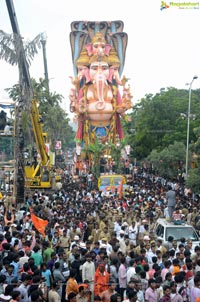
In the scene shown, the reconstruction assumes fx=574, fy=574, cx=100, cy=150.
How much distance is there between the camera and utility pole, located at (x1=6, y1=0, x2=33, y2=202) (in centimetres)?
2366

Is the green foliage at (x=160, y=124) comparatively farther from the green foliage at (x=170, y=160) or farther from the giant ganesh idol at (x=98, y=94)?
the giant ganesh idol at (x=98, y=94)

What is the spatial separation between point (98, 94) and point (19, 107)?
107 ft

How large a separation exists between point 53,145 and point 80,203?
36.3 meters

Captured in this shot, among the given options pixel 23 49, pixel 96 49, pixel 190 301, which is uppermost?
pixel 96 49

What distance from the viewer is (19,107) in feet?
78.2

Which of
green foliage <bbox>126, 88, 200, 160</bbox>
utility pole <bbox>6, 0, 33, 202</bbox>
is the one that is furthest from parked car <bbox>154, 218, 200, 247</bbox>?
green foliage <bbox>126, 88, 200, 160</bbox>

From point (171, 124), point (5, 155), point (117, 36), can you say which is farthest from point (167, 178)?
point (117, 36)

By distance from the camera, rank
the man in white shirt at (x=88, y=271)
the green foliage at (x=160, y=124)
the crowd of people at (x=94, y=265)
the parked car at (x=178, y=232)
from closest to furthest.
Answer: the crowd of people at (x=94, y=265) → the man in white shirt at (x=88, y=271) → the parked car at (x=178, y=232) → the green foliage at (x=160, y=124)

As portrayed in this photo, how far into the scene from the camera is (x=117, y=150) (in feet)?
152

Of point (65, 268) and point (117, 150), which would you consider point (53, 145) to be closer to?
point (117, 150)

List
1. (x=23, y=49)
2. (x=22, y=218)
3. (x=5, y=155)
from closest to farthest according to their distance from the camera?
(x=22, y=218), (x=23, y=49), (x=5, y=155)

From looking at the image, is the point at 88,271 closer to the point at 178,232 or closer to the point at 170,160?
the point at 178,232

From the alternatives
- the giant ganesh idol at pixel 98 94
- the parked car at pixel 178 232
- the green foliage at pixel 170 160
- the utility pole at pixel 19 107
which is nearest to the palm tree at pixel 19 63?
the utility pole at pixel 19 107

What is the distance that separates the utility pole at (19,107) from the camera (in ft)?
77.6
